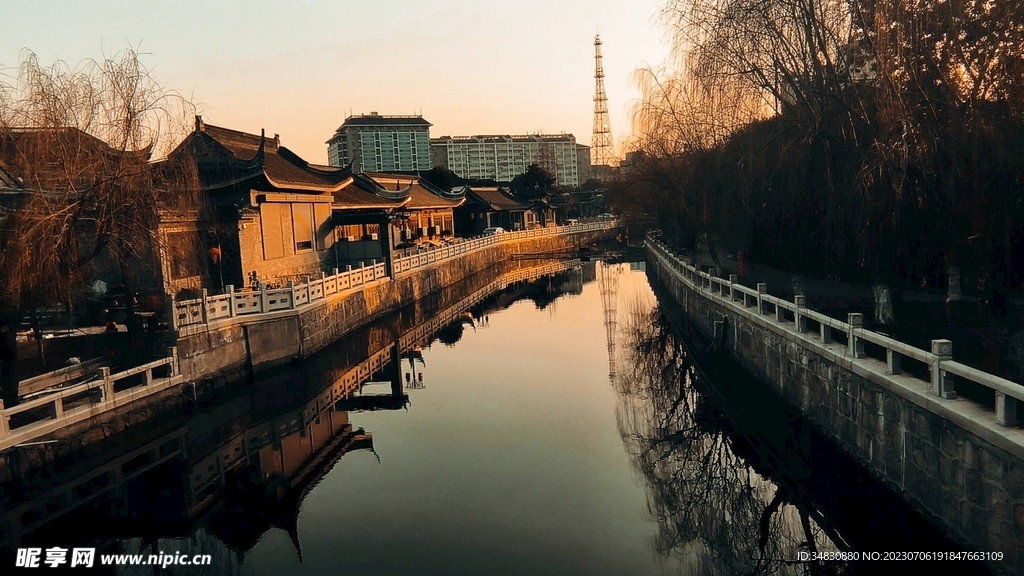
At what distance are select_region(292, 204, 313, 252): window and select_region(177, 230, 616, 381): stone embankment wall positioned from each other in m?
2.28

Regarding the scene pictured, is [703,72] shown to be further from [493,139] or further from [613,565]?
[493,139]

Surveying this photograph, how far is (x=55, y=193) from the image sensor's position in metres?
9.07

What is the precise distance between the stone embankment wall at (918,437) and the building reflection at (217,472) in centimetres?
557

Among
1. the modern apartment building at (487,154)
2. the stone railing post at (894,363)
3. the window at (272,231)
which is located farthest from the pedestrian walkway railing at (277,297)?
the modern apartment building at (487,154)

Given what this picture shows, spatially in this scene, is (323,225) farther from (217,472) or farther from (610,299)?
(217,472)

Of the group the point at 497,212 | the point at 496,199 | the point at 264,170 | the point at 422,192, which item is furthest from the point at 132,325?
the point at 496,199

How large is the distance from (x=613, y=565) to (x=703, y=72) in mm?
8247

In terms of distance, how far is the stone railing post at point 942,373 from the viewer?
5691mm

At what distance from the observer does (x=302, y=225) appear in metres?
19.3

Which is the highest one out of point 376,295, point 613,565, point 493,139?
point 493,139

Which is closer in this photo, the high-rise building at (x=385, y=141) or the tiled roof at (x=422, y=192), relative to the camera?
the tiled roof at (x=422, y=192)

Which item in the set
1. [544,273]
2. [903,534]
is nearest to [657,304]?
[544,273]

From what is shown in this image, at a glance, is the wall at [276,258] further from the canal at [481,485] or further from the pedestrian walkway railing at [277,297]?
the canal at [481,485]

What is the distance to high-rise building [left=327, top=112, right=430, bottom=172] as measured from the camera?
324ft
